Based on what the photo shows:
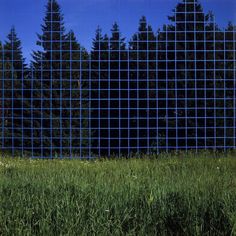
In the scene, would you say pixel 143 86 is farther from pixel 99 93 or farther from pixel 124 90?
pixel 99 93

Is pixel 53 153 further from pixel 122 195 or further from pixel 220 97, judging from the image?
pixel 122 195

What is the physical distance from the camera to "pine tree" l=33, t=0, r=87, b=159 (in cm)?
949

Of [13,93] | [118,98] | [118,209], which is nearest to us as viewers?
[118,209]

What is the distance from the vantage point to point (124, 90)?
9.51 metres

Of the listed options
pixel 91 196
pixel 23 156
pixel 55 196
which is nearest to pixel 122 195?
pixel 91 196

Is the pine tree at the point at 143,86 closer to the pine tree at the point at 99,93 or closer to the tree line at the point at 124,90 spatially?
the tree line at the point at 124,90

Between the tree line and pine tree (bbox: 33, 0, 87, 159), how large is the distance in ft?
0.07

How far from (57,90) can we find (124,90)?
140cm

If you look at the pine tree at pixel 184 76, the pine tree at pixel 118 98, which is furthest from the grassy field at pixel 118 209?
the pine tree at pixel 184 76

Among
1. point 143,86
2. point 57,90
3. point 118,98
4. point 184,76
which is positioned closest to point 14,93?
point 57,90

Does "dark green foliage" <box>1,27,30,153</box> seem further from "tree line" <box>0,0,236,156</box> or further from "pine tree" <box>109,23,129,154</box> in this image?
"pine tree" <box>109,23,129,154</box>

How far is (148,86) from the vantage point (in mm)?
9602

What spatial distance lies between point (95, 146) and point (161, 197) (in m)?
5.75

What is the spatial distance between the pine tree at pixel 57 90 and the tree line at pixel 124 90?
2 centimetres
